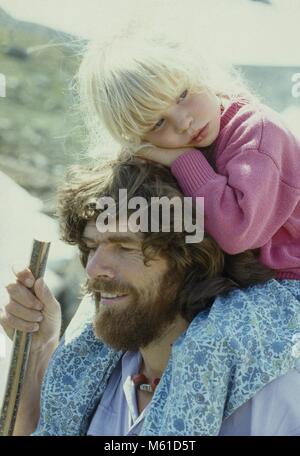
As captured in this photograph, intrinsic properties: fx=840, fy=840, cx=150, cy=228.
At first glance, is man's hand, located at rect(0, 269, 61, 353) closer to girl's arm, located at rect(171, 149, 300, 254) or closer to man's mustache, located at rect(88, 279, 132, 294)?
man's mustache, located at rect(88, 279, 132, 294)

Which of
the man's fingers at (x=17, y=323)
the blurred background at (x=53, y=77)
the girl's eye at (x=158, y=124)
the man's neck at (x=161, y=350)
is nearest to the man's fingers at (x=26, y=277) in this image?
the man's fingers at (x=17, y=323)

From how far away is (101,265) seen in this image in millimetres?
2355

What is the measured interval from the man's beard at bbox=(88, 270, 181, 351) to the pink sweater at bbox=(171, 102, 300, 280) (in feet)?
0.88

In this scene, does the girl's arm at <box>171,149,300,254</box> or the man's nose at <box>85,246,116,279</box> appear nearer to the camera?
the girl's arm at <box>171,149,300,254</box>

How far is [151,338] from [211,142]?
595mm

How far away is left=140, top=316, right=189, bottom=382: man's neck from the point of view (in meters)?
2.43

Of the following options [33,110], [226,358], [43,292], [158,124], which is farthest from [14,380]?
[33,110]

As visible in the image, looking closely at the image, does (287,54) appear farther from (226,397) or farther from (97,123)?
(226,397)

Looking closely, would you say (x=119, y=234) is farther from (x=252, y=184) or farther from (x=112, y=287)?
(x=252, y=184)

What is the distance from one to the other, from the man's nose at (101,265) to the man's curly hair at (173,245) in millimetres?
96

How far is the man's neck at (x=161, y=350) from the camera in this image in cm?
243

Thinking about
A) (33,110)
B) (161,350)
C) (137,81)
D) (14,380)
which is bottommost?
→ (33,110)

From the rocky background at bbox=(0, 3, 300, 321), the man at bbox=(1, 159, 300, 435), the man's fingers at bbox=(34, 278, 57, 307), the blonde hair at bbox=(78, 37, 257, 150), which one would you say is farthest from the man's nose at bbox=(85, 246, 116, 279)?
the rocky background at bbox=(0, 3, 300, 321)

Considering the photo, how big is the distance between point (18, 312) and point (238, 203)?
820 millimetres
